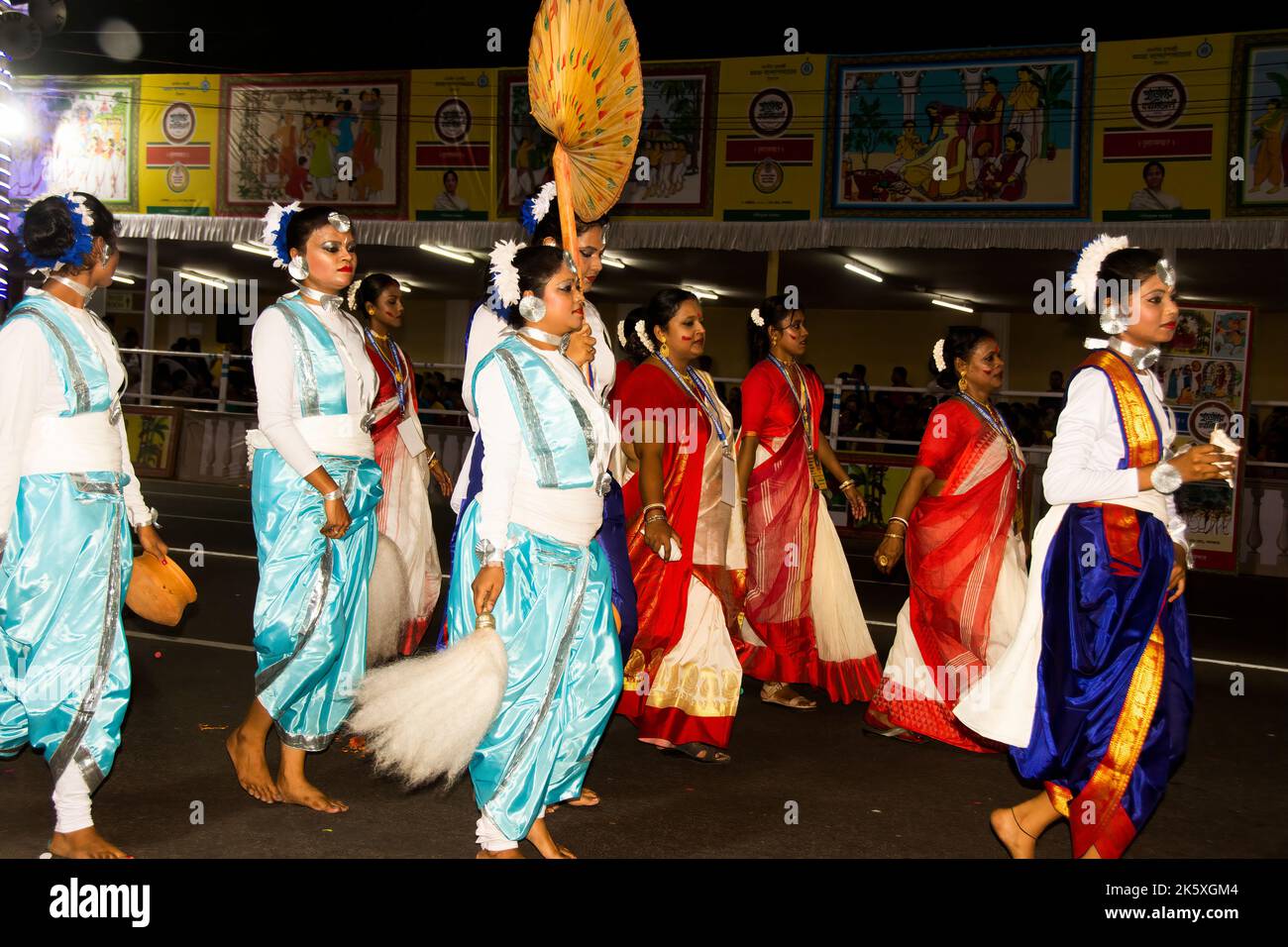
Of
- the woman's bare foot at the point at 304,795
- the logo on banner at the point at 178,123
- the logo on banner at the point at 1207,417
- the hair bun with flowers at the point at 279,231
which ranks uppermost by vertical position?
the logo on banner at the point at 178,123

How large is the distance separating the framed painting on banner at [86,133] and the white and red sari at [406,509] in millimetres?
12825

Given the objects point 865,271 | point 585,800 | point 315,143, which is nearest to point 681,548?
point 585,800

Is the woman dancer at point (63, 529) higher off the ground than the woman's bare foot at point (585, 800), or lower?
higher

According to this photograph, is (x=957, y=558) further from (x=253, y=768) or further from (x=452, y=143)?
(x=452, y=143)

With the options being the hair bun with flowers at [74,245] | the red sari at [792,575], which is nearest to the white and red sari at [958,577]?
the red sari at [792,575]

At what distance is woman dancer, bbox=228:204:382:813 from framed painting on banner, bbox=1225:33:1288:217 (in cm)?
1058

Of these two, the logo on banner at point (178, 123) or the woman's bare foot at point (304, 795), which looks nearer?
the woman's bare foot at point (304, 795)

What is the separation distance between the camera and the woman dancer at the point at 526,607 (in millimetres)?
3594

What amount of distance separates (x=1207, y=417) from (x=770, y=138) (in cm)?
542

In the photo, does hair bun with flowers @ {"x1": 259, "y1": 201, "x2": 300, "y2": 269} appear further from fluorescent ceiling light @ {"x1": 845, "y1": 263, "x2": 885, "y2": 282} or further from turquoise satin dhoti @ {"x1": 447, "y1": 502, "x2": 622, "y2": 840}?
fluorescent ceiling light @ {"x1": 845, "y1": 263, "x2": 885, "y2": 282}

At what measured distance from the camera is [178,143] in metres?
17.0

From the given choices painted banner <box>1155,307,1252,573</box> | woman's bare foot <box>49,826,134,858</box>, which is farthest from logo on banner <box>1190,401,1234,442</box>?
woman's bare foot <box>49,826,134,858</box>

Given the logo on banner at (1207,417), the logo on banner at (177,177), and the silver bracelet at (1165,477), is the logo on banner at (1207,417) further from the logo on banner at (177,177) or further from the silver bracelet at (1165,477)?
the logo on banner at (177,177)

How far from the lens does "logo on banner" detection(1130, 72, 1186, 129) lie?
12594 mm
